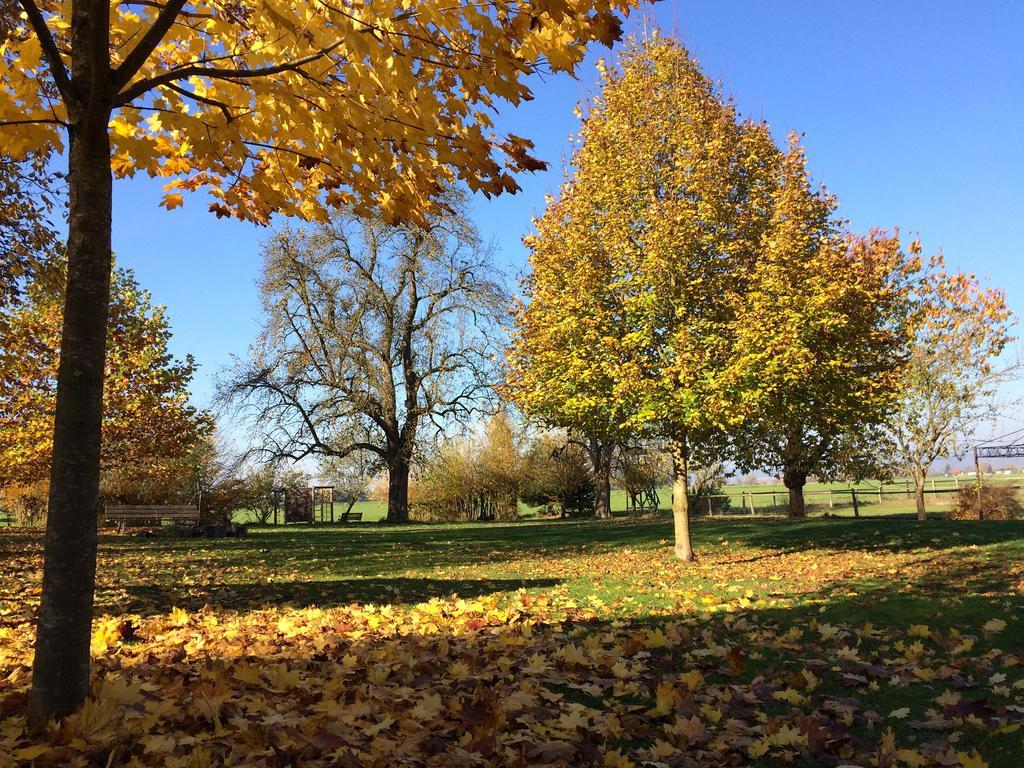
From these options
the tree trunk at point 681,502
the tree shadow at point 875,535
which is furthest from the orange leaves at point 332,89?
the tree shadow at point 875,535

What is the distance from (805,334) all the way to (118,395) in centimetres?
1804

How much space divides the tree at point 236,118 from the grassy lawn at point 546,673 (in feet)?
2.76

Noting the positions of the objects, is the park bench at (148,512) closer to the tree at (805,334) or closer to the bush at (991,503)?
the tree at (805,334)

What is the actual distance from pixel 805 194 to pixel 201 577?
494 inches

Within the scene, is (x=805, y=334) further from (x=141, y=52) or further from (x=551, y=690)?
(x=141, y=52)

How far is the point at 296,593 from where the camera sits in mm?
8383

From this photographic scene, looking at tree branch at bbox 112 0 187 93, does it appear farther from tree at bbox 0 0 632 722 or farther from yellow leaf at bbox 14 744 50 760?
yellow leaf at bbox 14 744 50 760

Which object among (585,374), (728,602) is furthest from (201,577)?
(728,602)

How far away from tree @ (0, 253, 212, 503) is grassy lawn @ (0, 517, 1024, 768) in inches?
388

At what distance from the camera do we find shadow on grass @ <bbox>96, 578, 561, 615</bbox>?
735cm

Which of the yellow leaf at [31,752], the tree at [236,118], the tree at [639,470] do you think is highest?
the tree at [236,118]

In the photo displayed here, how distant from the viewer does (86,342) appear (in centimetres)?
308

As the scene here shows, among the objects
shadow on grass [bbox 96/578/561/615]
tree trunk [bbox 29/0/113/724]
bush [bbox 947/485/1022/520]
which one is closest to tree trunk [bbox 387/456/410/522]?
shadow on grass [bbox 96/578/561/615]

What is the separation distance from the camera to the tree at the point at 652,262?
433 inches
